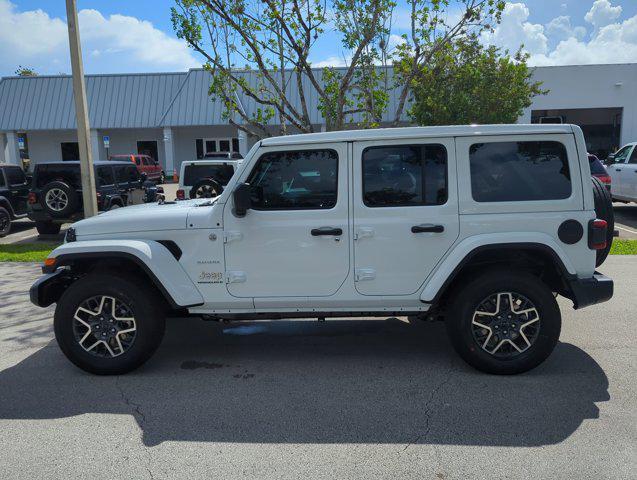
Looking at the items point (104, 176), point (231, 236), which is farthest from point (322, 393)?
point (104, 176)

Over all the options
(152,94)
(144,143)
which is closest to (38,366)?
(152,94)

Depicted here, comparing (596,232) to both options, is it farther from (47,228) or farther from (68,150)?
(68,150)

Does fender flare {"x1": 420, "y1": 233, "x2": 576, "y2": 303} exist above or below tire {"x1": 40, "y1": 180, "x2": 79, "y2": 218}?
below

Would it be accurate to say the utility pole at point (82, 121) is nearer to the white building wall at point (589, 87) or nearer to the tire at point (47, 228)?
the tire at point (47, 228)

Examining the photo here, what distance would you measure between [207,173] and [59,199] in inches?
126

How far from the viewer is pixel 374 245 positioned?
4453 mm

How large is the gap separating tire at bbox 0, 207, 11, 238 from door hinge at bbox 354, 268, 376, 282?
11361 mm

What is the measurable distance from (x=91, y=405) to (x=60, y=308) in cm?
90

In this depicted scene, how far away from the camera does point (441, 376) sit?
453 centimetres

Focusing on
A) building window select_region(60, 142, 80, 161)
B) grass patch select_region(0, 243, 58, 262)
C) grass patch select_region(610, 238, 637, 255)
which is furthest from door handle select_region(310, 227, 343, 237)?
building window select_region(60, 142, 80, 161)

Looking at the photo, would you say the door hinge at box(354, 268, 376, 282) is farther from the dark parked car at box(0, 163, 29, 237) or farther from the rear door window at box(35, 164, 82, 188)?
the dark parked car at box(0, 163, 29, 237)

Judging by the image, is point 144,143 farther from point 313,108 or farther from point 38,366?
point 38,366

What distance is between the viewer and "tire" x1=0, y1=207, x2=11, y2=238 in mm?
12758

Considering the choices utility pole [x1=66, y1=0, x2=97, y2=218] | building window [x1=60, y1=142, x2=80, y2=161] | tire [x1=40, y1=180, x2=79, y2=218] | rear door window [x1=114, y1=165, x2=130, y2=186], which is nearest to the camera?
utility pole [x1=66, y1=0, x2=97, y2=218]
